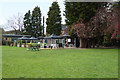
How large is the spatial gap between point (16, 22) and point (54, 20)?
44.2ft

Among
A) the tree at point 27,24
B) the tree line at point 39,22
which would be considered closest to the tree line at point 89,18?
the tree line at point 39,22

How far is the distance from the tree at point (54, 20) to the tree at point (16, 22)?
952 centimetres

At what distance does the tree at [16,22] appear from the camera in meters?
45.2

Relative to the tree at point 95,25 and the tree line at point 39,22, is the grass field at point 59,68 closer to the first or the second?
the tree at point 95,25

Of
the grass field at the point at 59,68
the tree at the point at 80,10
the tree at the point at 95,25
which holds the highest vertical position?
the tree at the point at 80,10

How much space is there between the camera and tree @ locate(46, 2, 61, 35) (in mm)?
41906

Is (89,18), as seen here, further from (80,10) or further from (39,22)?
(39,22)

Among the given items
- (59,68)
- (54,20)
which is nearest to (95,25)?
(59,68)

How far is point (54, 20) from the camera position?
42562 millimetres

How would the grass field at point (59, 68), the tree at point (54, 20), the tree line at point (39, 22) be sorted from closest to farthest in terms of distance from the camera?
the grass field at point (59, 68)
the tree at point (54, 20)
the tree line at point (39, 22)

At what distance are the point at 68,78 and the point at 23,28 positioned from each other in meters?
43.5

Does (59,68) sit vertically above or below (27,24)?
below

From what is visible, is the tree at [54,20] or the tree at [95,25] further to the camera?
the tree at [54,20]

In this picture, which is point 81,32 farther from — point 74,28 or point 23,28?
point 23,28
